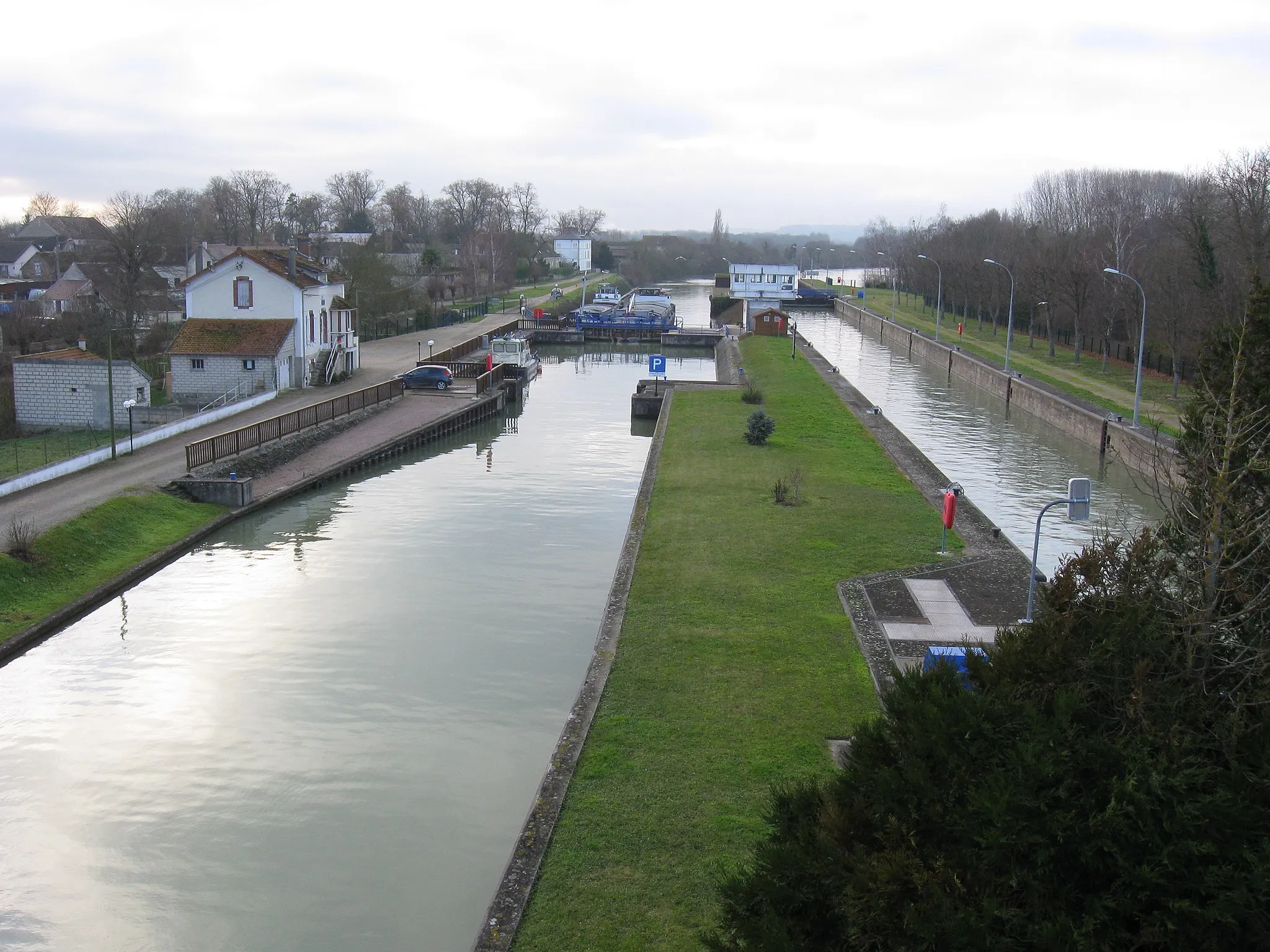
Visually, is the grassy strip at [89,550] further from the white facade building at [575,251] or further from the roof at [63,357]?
the white facade building at [575,251]

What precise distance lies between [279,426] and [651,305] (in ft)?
191

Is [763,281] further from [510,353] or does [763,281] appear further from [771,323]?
[510,353]

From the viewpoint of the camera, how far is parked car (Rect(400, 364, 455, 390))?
144ft

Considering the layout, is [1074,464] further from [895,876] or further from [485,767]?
[895,876]

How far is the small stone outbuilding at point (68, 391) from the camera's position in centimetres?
3284

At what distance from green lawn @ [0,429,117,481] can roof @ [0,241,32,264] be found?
240 feet

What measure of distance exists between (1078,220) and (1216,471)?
87.1 metres

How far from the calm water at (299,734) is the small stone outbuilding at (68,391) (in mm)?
10711

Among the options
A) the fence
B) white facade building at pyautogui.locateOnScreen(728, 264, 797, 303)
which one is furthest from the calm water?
white facade building at pyautogui.locateOnScreen(728, 264, 797, 303)

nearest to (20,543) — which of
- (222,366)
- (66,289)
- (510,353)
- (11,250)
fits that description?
(222,366)

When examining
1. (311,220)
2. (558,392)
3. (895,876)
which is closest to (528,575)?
(895,876)

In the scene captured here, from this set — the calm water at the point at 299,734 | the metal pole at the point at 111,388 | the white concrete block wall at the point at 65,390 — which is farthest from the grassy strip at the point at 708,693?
the white concrete block wall at the point at 65,390

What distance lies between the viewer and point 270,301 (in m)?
39.2

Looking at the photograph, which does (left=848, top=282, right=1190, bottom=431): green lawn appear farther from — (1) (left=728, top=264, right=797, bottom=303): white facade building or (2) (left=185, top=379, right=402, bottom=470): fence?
(1) (left=728, top=264, right=797, bottom=303): white facade building
